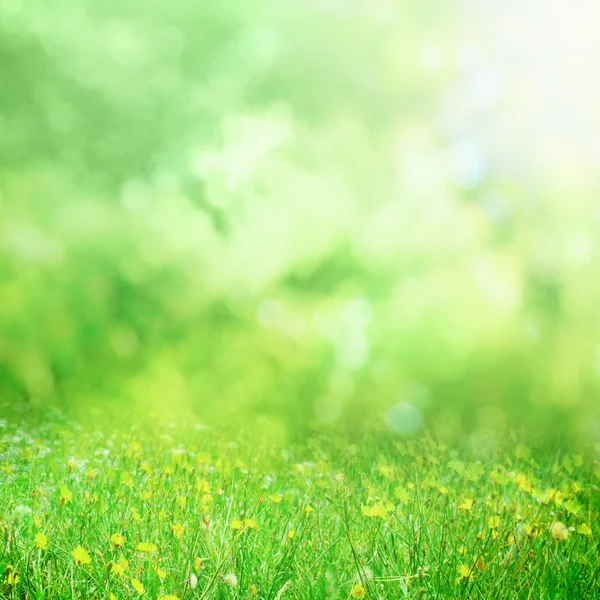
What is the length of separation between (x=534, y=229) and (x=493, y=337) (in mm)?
527

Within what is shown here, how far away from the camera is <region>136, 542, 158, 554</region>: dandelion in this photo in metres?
1.25

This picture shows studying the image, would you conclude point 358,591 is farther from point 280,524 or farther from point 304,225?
point 304,225

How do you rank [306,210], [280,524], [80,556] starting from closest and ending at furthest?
1. [80,556]
2. [280,524]
3. [306,210]

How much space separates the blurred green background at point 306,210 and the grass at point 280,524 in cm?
70

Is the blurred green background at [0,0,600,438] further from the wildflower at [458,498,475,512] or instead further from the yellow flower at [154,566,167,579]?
the yellow flower at [154,566,167,579]

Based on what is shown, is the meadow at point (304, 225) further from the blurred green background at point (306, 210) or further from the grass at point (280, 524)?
the grass at point (280, 524)

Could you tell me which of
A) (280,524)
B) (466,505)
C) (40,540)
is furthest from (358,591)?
(40,540)

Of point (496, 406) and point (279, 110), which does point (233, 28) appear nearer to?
point (279, 110)

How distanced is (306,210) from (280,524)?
1.64m

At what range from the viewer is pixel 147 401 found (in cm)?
255

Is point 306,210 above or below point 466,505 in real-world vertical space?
above

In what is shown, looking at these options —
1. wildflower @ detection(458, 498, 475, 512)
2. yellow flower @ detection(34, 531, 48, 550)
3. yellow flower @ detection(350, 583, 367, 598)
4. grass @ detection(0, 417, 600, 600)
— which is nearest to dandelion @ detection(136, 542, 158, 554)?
grass @ detection(0, 417, 600, 600)

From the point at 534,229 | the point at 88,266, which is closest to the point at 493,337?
the point at 534,229

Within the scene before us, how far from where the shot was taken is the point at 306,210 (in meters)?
2.87
